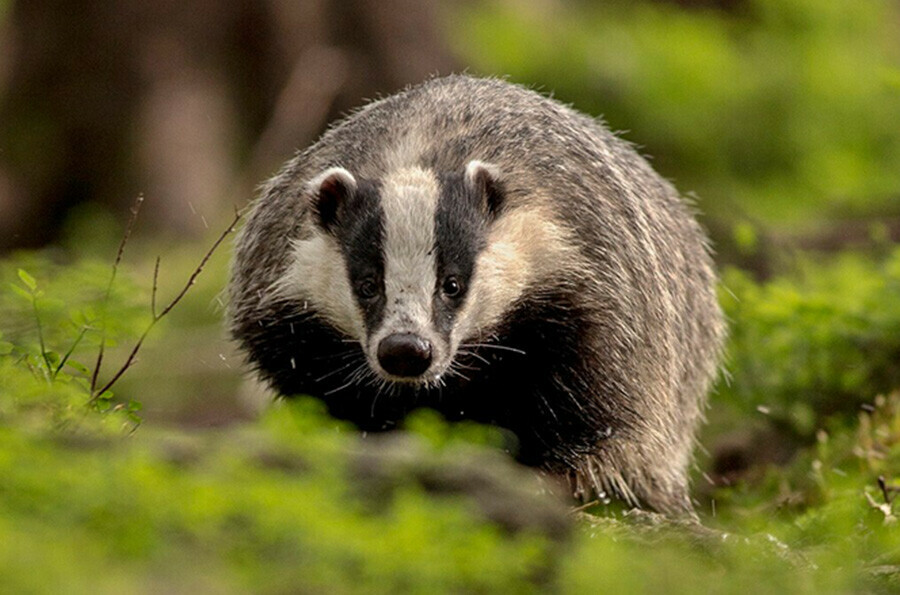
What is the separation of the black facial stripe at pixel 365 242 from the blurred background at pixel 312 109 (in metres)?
4.27

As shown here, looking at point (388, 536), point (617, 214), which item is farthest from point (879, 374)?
point (388, 536)

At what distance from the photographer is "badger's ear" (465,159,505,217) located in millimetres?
5090

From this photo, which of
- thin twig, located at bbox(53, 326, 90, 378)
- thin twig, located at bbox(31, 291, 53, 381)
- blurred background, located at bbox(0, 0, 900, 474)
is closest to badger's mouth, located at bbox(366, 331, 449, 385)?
thin twig, located at bbox(53, 326, 90, 378)

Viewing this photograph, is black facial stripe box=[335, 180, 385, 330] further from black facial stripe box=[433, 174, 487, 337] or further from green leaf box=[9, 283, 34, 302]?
green leaf box=[9, 283, 34, 302]

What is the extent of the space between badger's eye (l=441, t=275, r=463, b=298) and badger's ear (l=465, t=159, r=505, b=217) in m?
0.31

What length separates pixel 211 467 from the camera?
3.12 meters

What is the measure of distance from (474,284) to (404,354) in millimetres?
441

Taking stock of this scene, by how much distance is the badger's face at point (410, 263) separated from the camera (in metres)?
4.84

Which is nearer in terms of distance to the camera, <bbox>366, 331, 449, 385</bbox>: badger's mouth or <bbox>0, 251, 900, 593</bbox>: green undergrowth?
<bbox>0, 251, 900, 593</bbox>: green undergrowth

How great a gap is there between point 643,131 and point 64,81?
17.1 feet

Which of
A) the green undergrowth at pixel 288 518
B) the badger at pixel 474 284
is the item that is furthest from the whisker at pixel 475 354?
the green undergrowth at pixel 288 518

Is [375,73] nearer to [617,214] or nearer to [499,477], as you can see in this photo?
[617,214]

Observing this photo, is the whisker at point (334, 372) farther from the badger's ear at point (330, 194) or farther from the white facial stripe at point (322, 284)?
the badger's ear at point (330, 194)

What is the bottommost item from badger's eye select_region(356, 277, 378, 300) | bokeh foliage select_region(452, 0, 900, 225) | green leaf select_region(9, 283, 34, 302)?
bokeh foliage select_region(452, 0, 900, 225)
